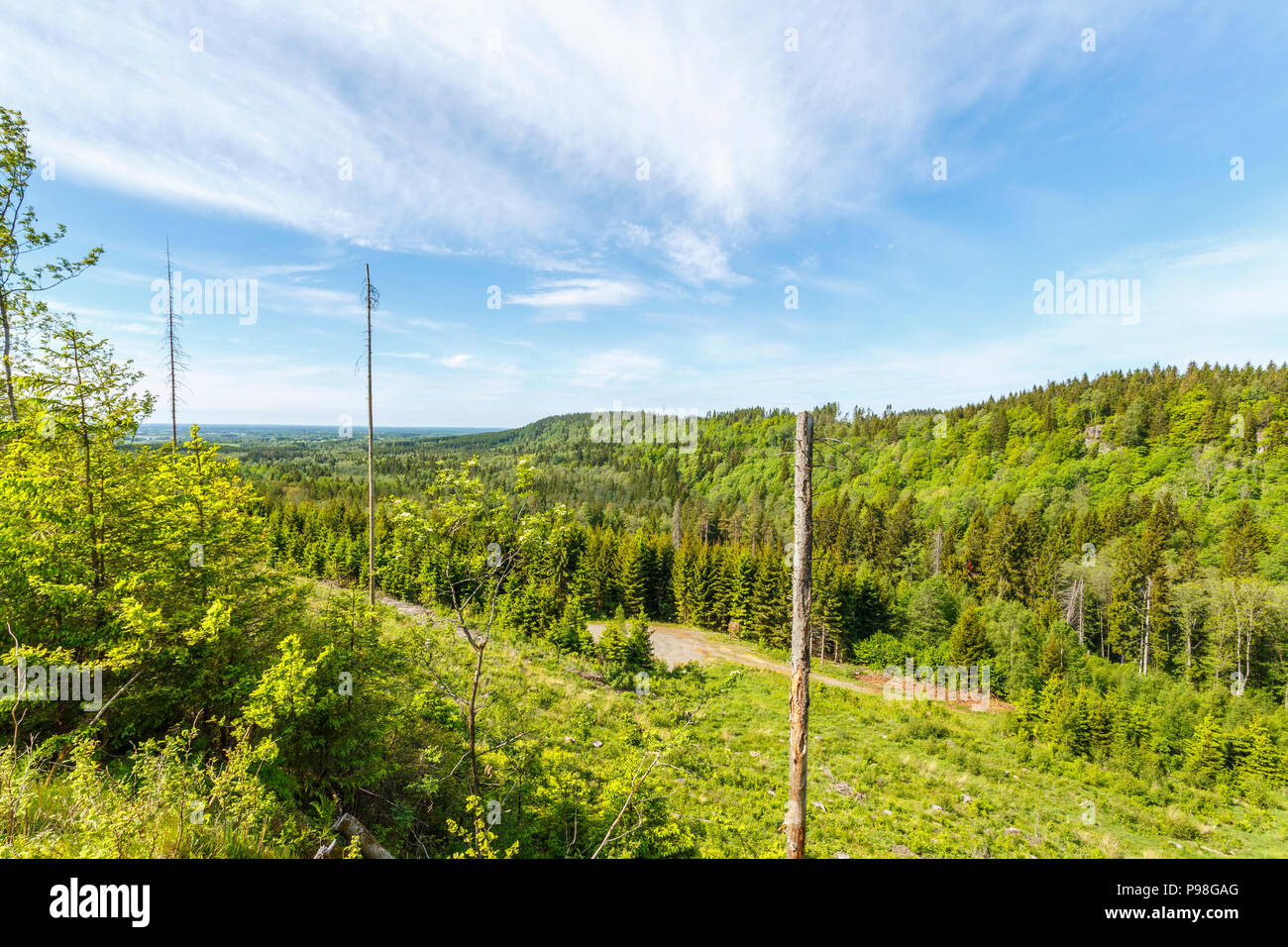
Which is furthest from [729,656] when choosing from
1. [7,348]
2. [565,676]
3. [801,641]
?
[7,348]

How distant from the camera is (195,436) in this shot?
30.4 feet

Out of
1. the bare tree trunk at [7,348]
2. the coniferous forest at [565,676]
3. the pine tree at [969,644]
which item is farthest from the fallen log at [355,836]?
the pine tree at [969,644]

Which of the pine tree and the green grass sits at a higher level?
the green grass

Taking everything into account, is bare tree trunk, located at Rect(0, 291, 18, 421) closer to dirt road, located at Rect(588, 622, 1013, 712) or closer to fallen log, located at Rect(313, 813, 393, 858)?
fallen log, located at Rect(313, 813, 393, 858)

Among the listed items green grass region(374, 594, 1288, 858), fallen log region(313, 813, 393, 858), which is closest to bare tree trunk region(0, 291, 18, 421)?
fallen log region(313, 813, 393, 858)

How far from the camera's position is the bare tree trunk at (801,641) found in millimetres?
6184

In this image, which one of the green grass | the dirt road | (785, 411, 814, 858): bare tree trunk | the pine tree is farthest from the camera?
the pine tree

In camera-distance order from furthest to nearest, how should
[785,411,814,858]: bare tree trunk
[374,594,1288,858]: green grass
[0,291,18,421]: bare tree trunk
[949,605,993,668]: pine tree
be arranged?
[949,605,993,668]: pine tree, [374,594,1288,858]: green grass, [0,291,18,421]: bare tree trunk, [785,411,814,858]: bare tree trunk

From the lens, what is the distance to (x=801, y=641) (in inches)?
254

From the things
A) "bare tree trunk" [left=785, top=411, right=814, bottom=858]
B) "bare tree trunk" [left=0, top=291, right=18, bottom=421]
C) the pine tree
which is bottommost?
the pine tree

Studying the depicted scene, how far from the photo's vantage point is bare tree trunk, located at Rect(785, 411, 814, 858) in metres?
6.18
